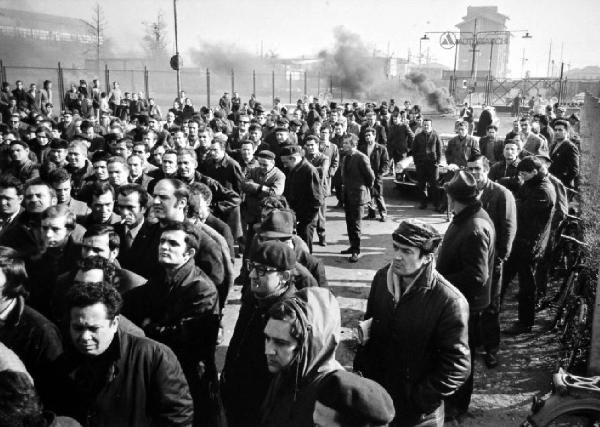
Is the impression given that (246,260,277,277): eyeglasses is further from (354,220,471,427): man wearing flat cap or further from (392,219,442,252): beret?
(392,219,442,252): beret

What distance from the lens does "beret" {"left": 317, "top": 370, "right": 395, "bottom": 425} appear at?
1747 mm

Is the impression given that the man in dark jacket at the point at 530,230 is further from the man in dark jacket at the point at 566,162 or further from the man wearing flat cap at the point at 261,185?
the man in dark jacket at the point at 566,162

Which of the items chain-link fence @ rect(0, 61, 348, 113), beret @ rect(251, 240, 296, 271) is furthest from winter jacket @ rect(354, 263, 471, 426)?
chain-link fence @ rect(0, 61, 348, 113)

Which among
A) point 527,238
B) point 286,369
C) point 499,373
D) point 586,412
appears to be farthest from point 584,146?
point 286,369

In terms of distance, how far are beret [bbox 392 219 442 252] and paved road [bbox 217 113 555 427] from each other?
76.8 inches

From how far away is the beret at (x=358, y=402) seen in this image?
5.73 ft

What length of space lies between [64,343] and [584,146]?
1794 cm

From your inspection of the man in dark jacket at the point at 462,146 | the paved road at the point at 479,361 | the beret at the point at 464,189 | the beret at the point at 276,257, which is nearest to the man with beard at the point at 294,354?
the beret at the point at 276,257

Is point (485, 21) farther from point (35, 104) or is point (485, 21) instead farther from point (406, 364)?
Result: point (406, 364)

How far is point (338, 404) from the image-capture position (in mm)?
1770

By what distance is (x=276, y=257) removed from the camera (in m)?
3.13

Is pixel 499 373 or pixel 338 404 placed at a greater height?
pixel 338 404

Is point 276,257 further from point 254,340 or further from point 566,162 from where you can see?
point 566,162

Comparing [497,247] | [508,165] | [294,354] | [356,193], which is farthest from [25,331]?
[508,165]
